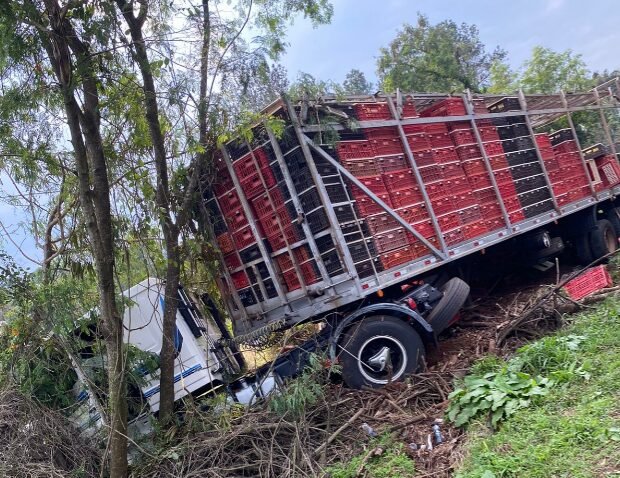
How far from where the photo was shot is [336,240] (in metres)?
6.34

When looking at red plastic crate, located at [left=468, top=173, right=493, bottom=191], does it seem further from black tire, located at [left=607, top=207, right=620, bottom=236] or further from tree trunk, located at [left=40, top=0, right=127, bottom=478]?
black tire, located at [left=607, top=207, right=620, bottom=236]

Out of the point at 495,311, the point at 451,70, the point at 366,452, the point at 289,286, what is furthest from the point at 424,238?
the point at 451,70

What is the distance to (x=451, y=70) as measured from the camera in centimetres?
2753

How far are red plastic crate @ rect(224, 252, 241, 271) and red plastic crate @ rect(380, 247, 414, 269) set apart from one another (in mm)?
1840

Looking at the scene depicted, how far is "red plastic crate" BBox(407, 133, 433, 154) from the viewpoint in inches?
298

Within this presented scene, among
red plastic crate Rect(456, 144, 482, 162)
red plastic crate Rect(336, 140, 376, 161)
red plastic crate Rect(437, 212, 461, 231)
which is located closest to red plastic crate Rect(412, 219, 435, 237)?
red plastic crate Rect(437, 212, 461, 231)

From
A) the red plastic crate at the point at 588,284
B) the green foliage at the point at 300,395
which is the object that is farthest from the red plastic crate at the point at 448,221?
the green foliage at the point at 300,395

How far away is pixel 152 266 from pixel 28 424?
2.18 meters

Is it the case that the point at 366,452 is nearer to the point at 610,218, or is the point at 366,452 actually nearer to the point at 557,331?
the point at 557,331

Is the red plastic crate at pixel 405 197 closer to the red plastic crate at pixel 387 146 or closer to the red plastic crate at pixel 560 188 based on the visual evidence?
the red plastic crate at pixel 387 146

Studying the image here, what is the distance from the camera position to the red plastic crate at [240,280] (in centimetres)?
714

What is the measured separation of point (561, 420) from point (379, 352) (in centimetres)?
249

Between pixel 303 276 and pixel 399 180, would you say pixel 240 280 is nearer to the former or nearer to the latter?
pixel 303 276

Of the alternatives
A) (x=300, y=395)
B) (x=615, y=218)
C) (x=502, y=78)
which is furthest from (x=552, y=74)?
(x=300, y=395)
